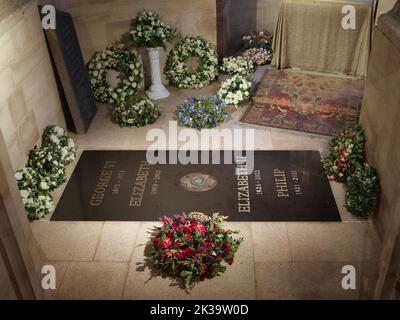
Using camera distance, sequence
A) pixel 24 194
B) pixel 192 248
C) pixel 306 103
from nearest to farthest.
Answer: pixel 192 248 → pixel 24 194 → pixel 306 103

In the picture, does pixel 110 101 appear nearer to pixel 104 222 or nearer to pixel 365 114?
pixel 104 222

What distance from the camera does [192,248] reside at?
15.1ft

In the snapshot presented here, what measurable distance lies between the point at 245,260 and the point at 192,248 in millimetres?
643

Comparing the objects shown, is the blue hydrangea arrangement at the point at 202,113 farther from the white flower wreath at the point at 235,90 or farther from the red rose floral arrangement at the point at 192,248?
the red rose floral arrangement at the point at 192,248

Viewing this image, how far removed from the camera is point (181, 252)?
4.56 metres

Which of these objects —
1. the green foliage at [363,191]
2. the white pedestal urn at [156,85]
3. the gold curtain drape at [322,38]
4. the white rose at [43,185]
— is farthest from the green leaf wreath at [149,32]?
the green foliage at [363,191]

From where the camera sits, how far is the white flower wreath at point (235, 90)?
25.8 feet

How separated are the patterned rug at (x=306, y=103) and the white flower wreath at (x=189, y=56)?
3.41 ft

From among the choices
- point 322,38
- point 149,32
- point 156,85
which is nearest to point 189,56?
point 156,85

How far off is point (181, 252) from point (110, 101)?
439 cm

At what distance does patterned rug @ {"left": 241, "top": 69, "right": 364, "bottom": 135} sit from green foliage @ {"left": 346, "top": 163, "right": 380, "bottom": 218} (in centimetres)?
177

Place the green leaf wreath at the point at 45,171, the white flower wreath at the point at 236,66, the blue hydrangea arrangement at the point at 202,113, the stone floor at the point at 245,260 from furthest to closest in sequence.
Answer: the white flower wreath at the point at 236,66, the blue hydrangea arrangement at the point at 202,113, the green leaf wreath at the point at 45,171, the stone floor at the point at 245,260

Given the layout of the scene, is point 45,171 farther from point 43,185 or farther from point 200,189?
point 200,189
